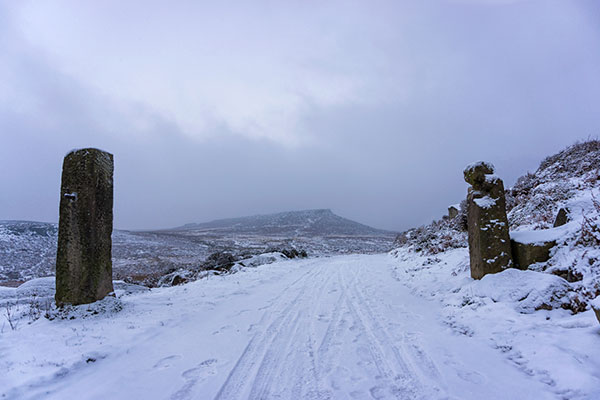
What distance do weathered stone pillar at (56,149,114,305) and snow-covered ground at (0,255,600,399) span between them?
18.3 inches

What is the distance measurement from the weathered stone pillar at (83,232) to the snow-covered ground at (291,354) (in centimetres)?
46

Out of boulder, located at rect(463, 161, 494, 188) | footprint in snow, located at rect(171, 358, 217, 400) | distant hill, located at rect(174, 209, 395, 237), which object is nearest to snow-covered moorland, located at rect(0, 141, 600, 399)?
footprint in snow, located at rect(171, 358, 217, 400)

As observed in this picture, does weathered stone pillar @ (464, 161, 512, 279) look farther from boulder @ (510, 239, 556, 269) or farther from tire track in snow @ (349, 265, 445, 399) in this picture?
tire track in snow @ (349, 265, 445, 399)

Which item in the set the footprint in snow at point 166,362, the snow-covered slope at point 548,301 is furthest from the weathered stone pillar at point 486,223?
the footprint in snow at point 166,362

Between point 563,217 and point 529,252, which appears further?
point 563,217

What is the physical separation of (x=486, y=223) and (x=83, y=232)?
853 cm

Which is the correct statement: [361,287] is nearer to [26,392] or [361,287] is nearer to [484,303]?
[484,303]

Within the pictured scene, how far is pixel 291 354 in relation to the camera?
390 centimetres

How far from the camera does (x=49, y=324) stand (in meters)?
4.98

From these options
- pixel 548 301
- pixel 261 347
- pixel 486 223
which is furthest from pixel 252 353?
pixel 486 223

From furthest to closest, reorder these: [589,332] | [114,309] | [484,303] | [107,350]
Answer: [114,309] → [484,303] → [107,350] → [589,332]

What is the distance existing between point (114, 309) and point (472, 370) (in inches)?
245

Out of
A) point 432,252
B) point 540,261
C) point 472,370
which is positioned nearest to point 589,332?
point 472,370

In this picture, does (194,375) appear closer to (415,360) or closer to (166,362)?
(166,362)
